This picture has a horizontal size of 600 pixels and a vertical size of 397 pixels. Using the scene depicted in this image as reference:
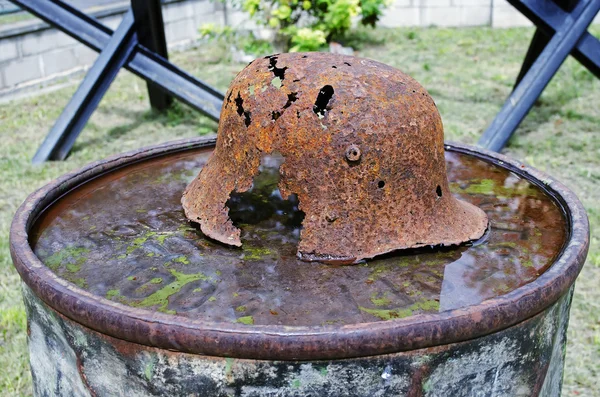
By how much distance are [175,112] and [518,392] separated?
211 inches

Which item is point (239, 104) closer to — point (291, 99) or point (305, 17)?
point (291, 99)

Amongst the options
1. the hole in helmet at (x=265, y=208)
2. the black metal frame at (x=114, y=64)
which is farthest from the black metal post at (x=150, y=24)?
the hole in helmet at (x=265, y=208)

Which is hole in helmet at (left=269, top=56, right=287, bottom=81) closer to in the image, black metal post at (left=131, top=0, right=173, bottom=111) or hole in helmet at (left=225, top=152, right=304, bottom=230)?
hole in helmet at (left=225, top=152, right=304, bottom=230)

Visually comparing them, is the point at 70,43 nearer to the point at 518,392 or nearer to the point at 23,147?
the point at 23,147

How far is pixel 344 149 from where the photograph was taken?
191 cm

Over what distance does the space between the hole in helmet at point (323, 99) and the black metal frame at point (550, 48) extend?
3306mm

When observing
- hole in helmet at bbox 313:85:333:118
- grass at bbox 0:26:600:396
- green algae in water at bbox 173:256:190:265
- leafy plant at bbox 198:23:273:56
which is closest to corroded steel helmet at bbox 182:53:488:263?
hole in helmet at bbox 313:85:333:118

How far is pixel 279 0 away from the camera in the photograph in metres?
8.16

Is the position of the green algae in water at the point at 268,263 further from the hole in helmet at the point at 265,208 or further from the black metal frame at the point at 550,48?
the black metal frame at the point at 550,48

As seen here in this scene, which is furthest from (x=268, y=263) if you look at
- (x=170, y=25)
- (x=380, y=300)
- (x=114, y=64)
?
(x=170, y=25)

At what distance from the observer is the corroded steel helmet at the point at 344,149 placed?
6.28ft

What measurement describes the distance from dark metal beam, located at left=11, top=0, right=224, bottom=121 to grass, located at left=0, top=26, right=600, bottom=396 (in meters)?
0.68

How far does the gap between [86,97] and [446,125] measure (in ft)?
10.4

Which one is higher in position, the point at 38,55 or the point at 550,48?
the point at 550,48
